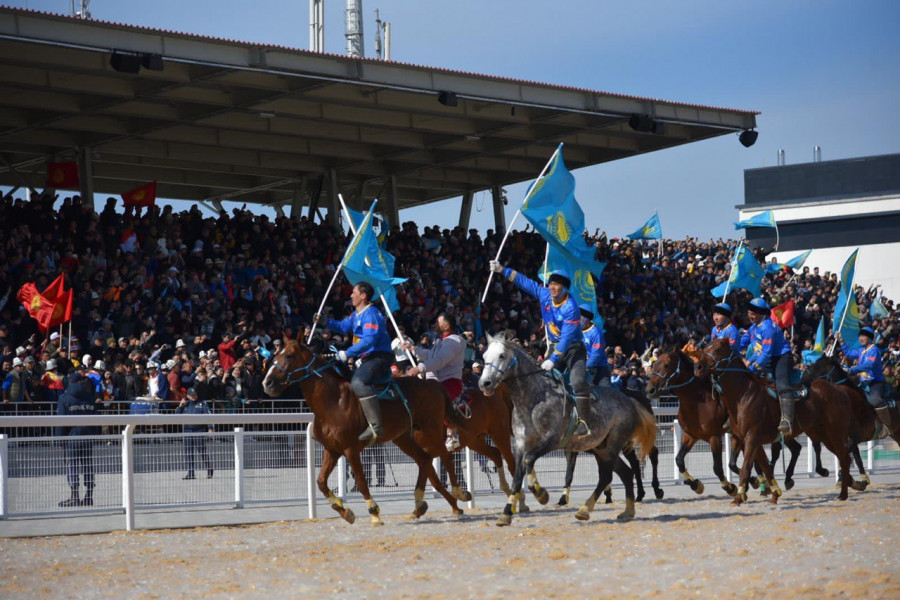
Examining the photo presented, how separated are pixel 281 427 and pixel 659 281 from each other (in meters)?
23.4

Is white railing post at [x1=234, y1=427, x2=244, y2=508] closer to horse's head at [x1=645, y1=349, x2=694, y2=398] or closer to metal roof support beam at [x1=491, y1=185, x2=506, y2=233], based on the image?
horse's head at [x1=645, y1=349, x2=694, y2=398]

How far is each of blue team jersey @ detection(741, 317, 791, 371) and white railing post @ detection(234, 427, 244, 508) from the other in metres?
6.45

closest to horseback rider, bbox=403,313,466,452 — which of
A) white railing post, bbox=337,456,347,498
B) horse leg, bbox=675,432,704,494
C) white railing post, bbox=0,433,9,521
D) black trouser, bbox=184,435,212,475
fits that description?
white railing post, bbox=337,456,347,498

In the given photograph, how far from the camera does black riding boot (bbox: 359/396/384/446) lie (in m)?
13.0

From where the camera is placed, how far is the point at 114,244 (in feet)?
82.8

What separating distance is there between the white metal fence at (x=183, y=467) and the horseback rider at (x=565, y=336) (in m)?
3.09

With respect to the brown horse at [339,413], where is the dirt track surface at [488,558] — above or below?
below

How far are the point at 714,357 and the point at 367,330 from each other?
4332 mm

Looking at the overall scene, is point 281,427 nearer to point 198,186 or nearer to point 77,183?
point 77,183

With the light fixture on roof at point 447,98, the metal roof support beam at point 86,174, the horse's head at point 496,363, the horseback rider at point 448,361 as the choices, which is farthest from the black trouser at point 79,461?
the metal roof support beam at point 86,174

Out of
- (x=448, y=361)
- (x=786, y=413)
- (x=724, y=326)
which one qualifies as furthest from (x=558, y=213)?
(x=786, y=413)

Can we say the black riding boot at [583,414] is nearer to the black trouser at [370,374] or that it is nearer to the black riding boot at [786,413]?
the black trouser at [370,374]

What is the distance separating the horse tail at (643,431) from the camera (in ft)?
44.8

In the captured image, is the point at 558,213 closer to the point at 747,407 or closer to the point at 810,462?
the point at 747,407
